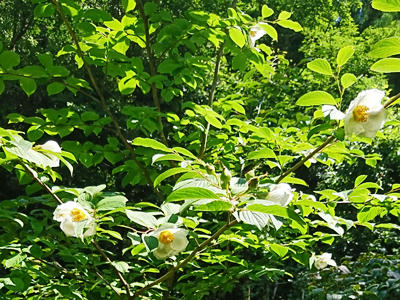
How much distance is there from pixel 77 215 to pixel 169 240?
245mm

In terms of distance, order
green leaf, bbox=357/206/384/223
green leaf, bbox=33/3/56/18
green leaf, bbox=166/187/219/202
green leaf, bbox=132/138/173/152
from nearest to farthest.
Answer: green leaf, bbox=166/187/219/202 < green leaf, bbox=132/138/173/152 < green leaf, bbox=357/206/384/223 < green leaf, bbox=33/3/56/18

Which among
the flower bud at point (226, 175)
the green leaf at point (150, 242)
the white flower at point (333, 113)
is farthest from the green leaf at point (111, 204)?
the white flower at point (333, 113)

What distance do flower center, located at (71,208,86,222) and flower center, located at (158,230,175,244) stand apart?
8.0 inches

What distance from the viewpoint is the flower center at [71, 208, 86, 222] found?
38.7 inches

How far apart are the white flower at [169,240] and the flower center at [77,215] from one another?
20 centimetres

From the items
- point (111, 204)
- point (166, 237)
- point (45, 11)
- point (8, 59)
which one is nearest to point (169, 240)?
point (166, 237)

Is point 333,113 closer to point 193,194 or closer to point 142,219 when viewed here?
point 193,194

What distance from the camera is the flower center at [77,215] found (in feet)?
3.22

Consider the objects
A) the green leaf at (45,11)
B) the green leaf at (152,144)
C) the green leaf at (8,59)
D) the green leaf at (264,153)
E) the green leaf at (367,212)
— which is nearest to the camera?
the green leaf at (152,144)

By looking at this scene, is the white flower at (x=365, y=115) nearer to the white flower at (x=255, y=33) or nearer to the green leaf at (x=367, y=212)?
the green leaf at (x=367, y=212)

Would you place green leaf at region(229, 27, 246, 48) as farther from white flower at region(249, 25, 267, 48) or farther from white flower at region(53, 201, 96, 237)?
white flower at region(53, 201, 96, 237)

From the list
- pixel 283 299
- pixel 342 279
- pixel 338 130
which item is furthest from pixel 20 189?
pixel 338 130

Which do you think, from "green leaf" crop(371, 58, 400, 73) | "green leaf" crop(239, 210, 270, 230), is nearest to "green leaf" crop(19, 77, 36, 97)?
"green leaf" crop(239, 210, 270, 230)

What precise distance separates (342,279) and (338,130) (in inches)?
100
